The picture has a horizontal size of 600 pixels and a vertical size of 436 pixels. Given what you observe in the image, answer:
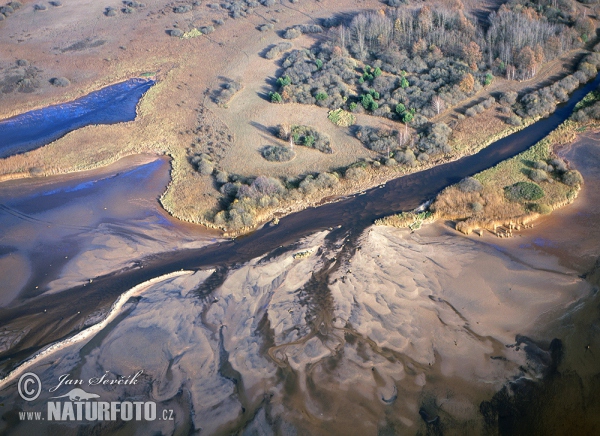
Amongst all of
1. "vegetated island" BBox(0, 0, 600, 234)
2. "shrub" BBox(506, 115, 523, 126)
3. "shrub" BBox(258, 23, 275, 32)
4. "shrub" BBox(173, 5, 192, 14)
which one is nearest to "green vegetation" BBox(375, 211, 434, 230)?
"vegetated island" BBox(0, 0, 600, 234)

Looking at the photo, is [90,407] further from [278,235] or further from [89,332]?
[278,235]

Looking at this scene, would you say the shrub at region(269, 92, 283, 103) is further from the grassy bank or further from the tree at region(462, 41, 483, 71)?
the tree at region(462, 41, 483, 71)

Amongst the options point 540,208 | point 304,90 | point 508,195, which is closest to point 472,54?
point 304,90

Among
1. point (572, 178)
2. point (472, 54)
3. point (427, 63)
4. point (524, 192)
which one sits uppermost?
point (472, 54)

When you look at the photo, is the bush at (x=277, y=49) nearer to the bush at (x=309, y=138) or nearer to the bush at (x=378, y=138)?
the bush at (x=309, y=138)

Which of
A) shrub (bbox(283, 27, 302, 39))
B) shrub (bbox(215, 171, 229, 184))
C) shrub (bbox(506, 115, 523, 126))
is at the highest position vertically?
shrub (bbox(283, 27, 302, 39))

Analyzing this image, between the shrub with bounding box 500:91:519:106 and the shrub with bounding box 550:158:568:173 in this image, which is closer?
the shrub with bounding box 550:158:568:173
